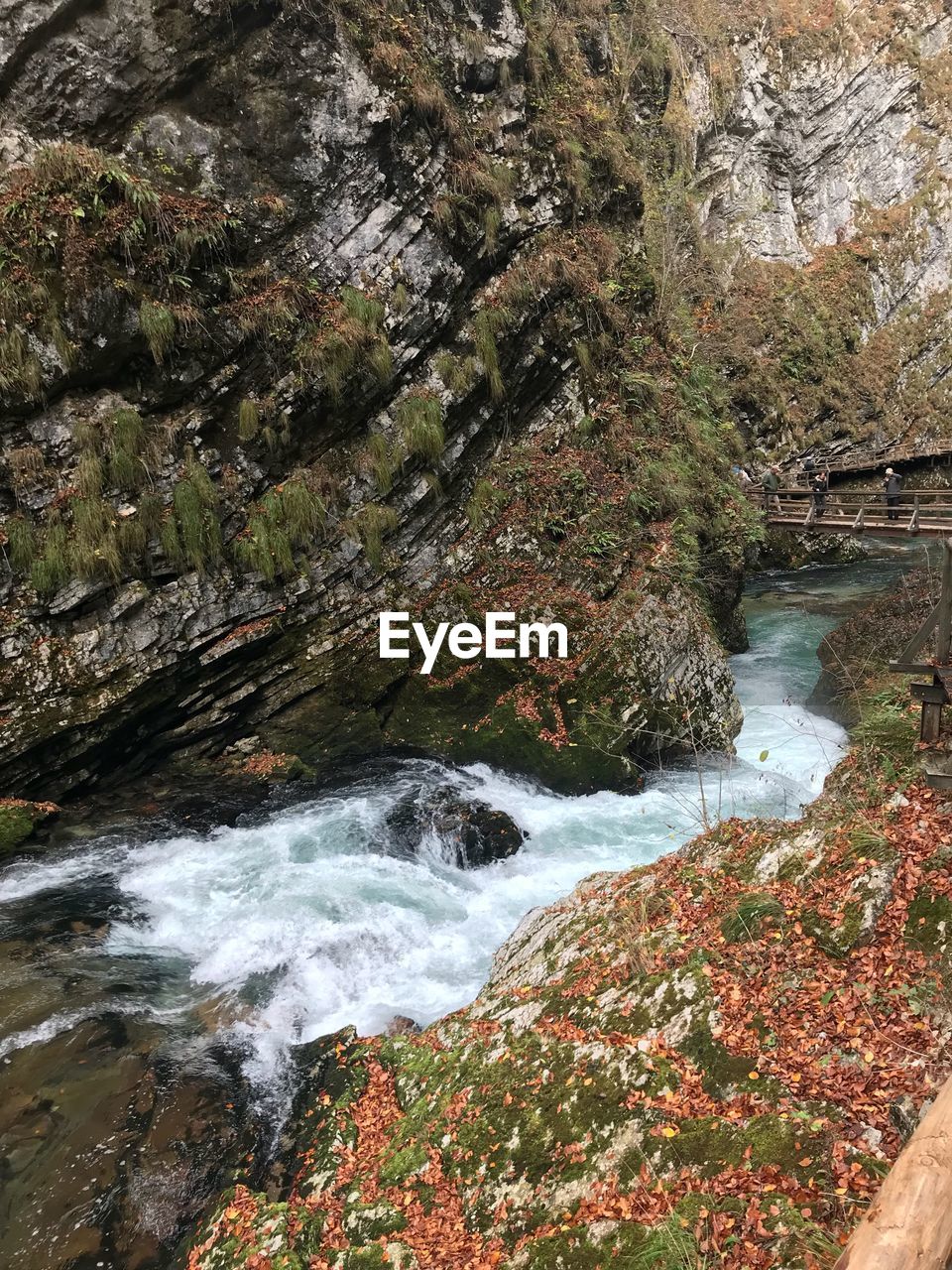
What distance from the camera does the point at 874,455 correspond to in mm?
25578

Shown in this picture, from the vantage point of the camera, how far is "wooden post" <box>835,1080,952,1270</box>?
211 centimetres

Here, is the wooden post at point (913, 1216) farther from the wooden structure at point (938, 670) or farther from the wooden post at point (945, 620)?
the wooden post at point (945, 620)

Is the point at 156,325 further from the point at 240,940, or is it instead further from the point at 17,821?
Result: the point at 240,940

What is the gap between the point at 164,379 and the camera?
10.2m

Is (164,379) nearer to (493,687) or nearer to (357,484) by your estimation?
(357,484)

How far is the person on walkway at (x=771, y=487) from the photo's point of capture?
19688mm

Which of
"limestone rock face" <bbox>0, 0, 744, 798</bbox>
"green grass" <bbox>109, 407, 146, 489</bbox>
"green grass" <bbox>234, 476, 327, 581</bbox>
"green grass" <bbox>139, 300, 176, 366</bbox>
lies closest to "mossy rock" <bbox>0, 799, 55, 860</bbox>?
"limestone rock face" <bbox>0, 0, 744, 798</bbox>

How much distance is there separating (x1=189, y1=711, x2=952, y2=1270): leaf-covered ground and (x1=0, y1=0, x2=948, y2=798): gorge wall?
190 inches

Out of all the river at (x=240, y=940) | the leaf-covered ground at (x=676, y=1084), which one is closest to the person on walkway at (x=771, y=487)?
the river at (x=240, y=940)

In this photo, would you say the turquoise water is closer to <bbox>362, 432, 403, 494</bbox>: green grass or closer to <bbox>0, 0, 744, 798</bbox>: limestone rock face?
<bbox>0, 0, 744, 798</bbox>: limestone rock face

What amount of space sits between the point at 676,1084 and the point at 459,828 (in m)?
5.77

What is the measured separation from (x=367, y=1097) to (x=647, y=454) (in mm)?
12120

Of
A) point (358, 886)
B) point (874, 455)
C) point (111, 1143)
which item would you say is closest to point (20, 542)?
point (358, 886)

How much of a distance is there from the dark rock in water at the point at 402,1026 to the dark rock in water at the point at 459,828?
2.76 meters
